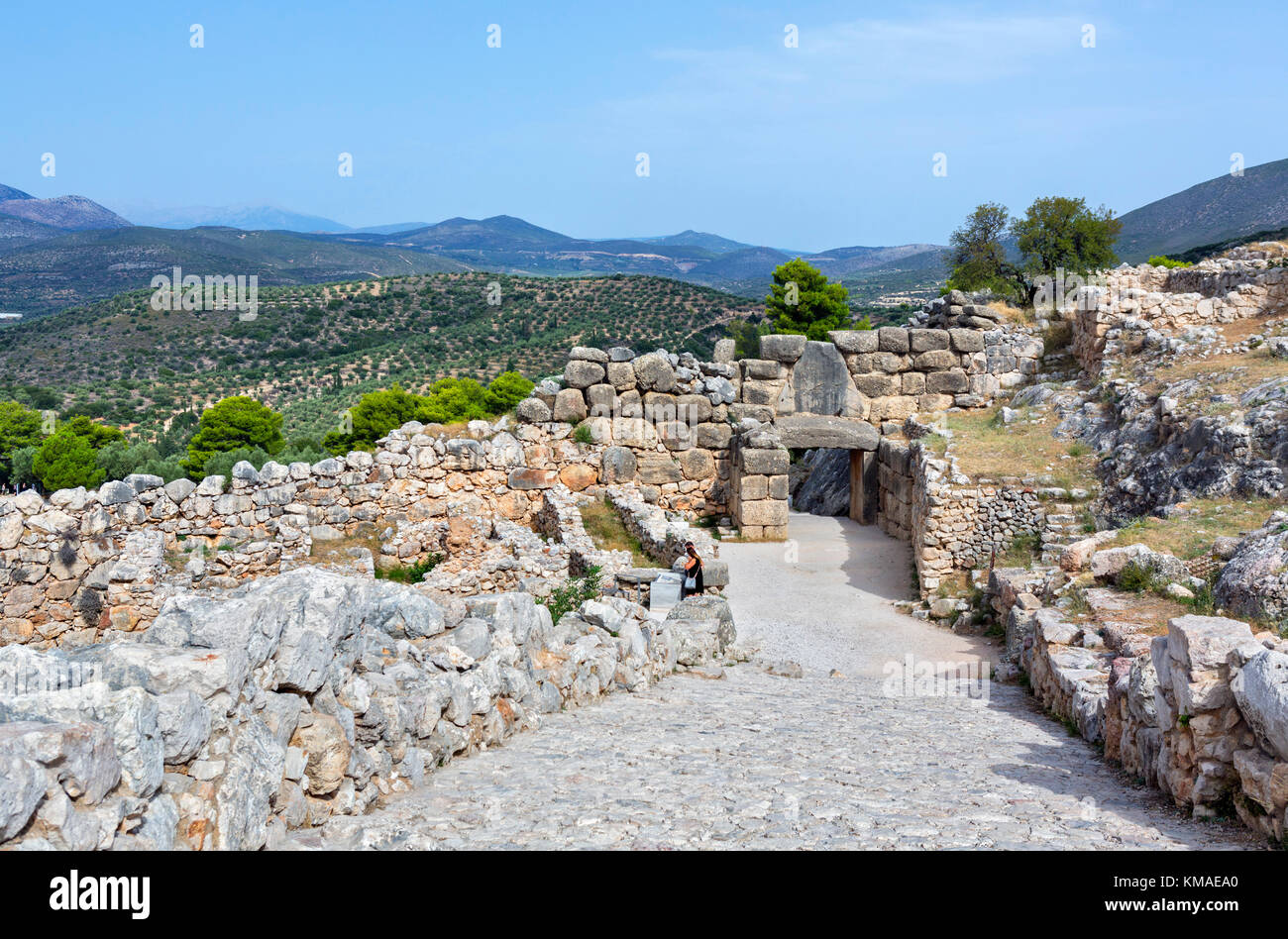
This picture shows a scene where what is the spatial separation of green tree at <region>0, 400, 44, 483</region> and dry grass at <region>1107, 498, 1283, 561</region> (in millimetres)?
36413

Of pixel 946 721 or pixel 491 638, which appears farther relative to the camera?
pixel 946 721

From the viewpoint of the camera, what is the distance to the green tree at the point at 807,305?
133 ft

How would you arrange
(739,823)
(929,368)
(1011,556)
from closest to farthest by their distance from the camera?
(739,823) → (1011,556) → (929,368)

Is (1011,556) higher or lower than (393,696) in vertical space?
lower

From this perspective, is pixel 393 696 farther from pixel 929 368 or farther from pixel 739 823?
pixel 929 368

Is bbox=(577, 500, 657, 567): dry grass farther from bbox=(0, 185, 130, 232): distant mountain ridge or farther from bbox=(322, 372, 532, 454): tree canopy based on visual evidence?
bbox=(0, 185, 130, 232): distant mountain ridge

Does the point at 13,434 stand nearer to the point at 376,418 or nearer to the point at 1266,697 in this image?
the point at 376,418

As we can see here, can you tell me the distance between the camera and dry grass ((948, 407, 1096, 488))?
44.3 ft

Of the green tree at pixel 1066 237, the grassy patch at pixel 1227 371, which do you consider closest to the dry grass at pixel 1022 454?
the grassy patch at pixel 1227 371

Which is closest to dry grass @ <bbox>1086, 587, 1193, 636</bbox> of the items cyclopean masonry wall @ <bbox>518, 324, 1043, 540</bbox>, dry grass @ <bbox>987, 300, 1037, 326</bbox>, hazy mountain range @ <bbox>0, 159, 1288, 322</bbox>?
cyclopean masonry wall @ <bbox>518, 324, 1043, 540</bbox>

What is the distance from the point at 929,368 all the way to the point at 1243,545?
994 cm

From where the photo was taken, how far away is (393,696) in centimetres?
482

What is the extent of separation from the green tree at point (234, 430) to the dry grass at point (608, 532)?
1917 cm

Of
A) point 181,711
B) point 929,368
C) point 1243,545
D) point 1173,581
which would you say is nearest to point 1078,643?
point 1173,581
